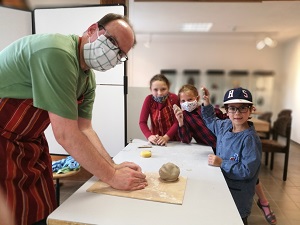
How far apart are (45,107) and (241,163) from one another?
35.1 inches

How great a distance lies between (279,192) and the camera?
7.97ft

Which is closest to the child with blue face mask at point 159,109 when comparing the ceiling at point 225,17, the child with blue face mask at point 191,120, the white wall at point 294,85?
the child with blue face mask at point 191,120

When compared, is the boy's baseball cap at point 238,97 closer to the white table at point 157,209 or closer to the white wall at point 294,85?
the white table at point 157,209

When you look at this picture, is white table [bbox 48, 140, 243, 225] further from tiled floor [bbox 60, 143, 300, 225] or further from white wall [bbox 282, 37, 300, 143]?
white wall [bbox 282, 37, 300, 143]

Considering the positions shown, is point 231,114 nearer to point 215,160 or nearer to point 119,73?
point 215,160

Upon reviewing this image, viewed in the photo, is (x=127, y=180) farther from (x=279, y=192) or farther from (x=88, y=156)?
(x=279, y=192)

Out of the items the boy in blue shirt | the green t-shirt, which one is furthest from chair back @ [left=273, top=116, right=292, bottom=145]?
the green t-shirt

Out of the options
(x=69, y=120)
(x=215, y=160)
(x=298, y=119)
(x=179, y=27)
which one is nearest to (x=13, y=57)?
(x=69, y=120)

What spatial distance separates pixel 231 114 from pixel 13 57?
100 cm

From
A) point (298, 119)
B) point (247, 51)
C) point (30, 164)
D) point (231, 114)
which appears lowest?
point (298, 119)

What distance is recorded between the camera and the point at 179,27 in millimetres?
4336

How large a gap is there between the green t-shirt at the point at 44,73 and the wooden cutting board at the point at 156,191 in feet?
0.92

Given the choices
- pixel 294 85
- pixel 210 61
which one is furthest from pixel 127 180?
pixel 294 85

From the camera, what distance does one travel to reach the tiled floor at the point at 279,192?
6.36 feet
